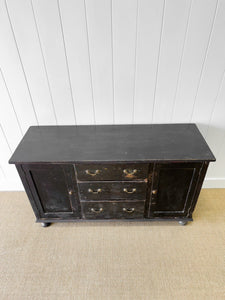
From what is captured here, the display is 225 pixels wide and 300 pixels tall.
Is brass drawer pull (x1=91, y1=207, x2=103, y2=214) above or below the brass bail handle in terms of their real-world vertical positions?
below

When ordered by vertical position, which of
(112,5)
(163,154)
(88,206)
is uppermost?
(112,5)

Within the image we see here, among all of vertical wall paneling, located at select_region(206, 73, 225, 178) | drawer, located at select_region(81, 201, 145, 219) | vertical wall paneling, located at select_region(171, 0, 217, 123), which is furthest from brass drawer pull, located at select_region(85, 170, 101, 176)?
vertical wall paneling, located at select_region(206, 73, 225, 178)

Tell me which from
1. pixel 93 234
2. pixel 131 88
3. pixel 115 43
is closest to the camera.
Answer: pixel 115 43

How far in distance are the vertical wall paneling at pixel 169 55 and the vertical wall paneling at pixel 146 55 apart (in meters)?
0.04

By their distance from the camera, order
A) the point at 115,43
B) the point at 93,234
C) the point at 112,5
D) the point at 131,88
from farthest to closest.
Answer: the point at 93,234 → the point at 131,88 → the point at 115,43 → the point at 112,5

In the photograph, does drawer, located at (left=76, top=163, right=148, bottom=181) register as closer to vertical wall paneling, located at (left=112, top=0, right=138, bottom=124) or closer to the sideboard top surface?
the sideboard top surface

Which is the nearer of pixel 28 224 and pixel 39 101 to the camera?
pixel 39 101

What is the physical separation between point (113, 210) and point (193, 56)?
1.23 metres

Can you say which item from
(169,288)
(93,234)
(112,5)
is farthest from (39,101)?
(169,288)

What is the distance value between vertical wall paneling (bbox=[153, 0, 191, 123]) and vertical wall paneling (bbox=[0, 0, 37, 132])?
0.96 meters

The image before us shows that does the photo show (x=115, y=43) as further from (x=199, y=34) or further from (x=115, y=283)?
(x=115, y=283)

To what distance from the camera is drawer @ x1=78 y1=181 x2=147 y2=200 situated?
1357 mm

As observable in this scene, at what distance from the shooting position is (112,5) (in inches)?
45.8

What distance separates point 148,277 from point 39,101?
1.46 meters
